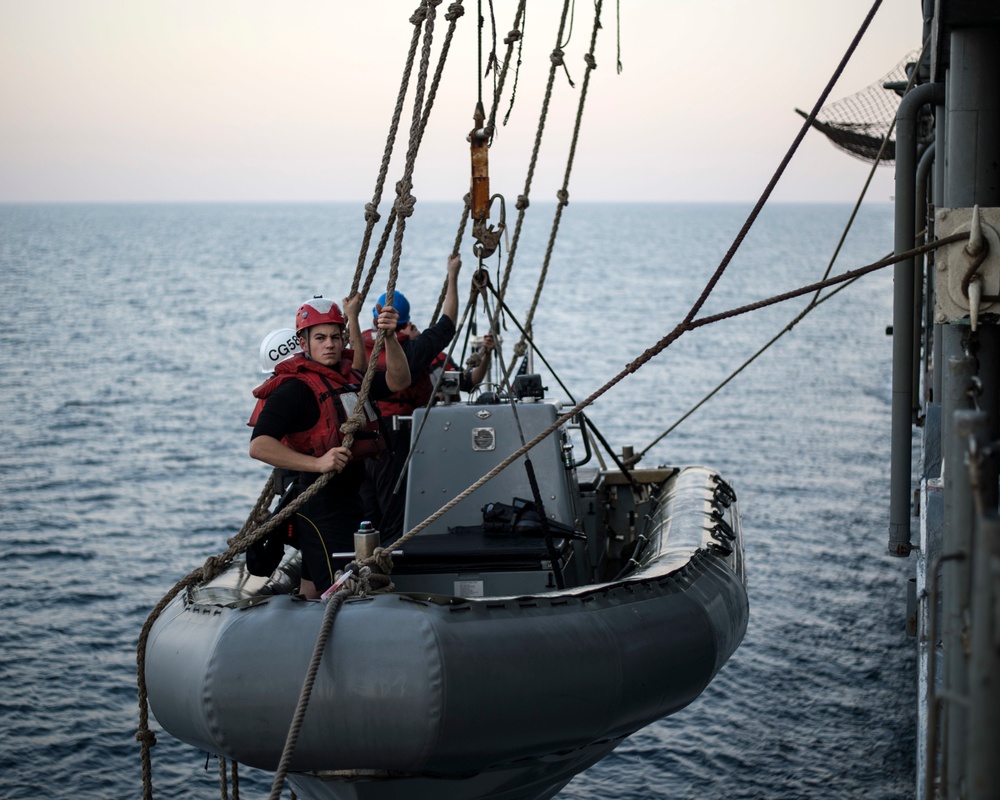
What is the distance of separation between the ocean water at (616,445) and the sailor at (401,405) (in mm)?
3309

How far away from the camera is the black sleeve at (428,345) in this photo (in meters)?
6.68

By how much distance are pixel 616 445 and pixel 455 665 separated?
51.0ft

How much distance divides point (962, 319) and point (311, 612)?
2594mm

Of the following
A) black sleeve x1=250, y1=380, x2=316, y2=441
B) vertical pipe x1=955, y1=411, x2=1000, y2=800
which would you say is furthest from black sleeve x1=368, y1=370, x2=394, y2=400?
vertical pipe x1=955, y1=411, x2=1000, y2=800

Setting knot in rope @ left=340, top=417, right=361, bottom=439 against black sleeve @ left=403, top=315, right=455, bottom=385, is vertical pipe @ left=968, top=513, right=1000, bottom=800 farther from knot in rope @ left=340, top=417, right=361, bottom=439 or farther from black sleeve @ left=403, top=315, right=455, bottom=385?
black sleeve @ left=403, top=315, right=455, bottom=385

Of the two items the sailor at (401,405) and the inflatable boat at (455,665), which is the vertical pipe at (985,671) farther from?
the sailor at (401,405)

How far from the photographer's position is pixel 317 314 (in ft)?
18.2

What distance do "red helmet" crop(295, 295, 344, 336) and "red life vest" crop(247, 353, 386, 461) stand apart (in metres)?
0.15

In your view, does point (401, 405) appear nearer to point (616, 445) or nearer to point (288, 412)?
point (288, 412)

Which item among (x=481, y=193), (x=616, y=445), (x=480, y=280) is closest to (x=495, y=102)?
(x=481, y=193)

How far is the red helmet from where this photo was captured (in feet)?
18.2

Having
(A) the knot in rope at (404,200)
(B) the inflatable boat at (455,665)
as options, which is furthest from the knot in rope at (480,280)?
(B) the inflatable boat at (455,665)

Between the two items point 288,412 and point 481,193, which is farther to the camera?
point 481,193

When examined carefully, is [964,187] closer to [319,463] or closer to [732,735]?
[319,463]
